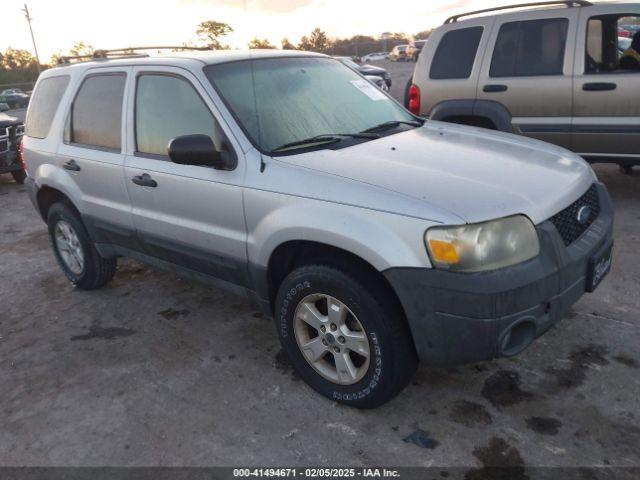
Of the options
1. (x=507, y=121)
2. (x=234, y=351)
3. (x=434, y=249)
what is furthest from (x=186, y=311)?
(x=507, y=121)

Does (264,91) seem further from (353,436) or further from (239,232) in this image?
(353,436)

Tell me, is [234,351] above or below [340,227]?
below

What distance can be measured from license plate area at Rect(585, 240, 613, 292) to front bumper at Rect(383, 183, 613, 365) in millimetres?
177

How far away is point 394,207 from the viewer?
2.45 meters

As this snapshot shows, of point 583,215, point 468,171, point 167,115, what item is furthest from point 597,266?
point 167,115

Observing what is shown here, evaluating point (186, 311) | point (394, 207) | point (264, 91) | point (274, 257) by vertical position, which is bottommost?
point (186, 311)

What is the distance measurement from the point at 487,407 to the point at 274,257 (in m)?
1.35

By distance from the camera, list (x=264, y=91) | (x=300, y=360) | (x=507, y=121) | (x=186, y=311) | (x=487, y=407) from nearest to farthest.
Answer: (x=487, y=407)
(x=300, y=360)
(x=264, y=91)
(x=186, y=311)
(x=507, y=121)

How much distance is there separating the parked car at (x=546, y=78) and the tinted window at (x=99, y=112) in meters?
3.49

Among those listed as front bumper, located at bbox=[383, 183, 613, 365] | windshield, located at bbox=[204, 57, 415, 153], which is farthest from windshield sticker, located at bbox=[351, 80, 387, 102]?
front bumper, located at bbox=[383, 183, 613, 365]

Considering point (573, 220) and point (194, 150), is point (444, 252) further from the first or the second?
point (194, 150)

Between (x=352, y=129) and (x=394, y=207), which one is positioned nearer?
(x=394, y=207)

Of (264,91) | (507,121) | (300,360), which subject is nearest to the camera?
(300,360)

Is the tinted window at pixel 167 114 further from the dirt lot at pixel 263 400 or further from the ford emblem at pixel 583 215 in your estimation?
the ford emblem at pixel 583 215
